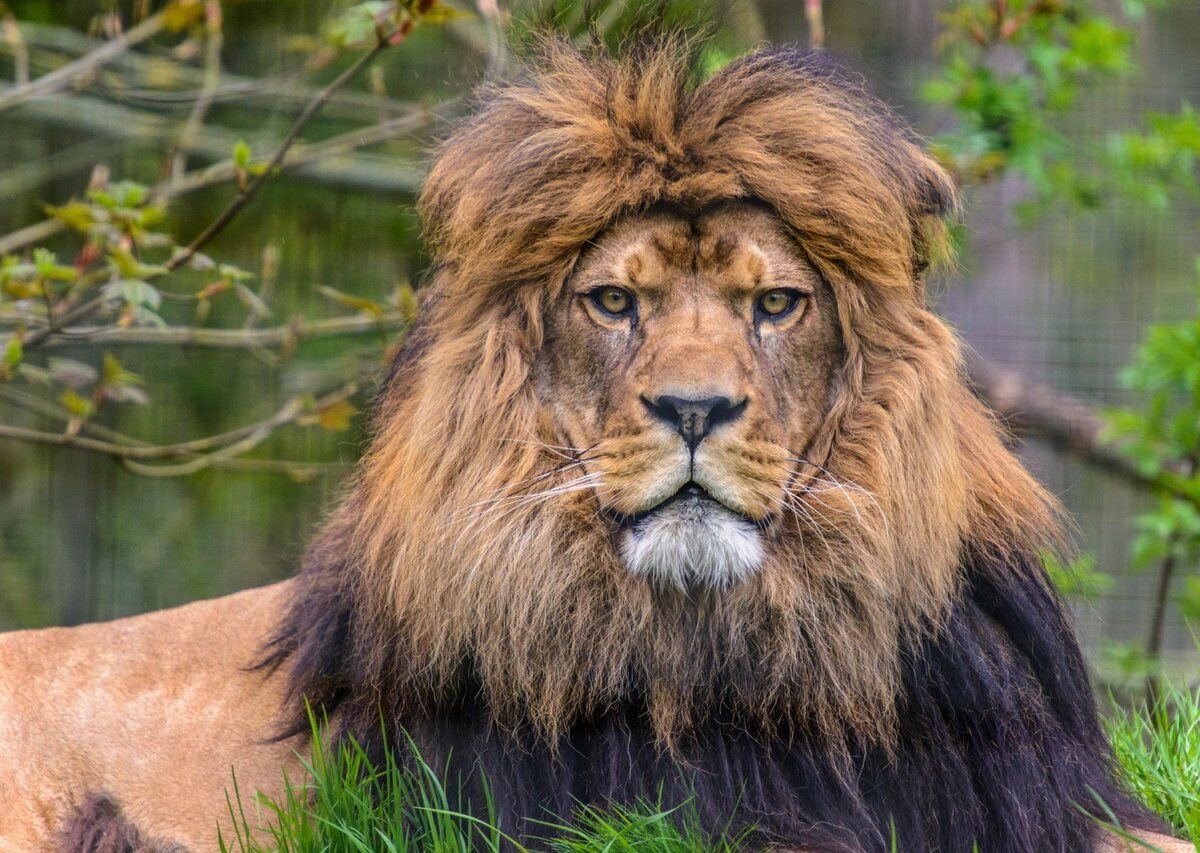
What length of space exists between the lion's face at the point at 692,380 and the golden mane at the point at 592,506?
29 millimetres

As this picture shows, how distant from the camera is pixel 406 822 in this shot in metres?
1.94

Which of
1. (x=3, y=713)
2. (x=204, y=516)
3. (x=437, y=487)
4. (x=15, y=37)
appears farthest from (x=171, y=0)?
(x=437, y=487)

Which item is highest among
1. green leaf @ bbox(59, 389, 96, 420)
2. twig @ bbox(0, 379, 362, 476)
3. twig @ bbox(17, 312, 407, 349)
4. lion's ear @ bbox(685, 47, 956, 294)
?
lion's ear @ bbox(685, 47, 956, 294)

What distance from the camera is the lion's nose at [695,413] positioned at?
175cm

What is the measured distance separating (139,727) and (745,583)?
3.38 feet

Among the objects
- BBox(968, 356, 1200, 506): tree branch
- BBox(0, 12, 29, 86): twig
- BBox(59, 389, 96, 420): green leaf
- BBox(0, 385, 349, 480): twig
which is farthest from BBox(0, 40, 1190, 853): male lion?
BBox(968, 356, 1200, 506): tree branch

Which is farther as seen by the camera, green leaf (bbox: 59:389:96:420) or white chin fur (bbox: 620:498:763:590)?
green leaf (bbox: 59:389:96:420)

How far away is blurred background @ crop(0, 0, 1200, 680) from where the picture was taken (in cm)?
360

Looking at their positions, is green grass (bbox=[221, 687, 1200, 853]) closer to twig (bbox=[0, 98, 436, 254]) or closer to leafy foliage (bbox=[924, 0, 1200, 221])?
twig (bbox=[0, 98, 436, 254])

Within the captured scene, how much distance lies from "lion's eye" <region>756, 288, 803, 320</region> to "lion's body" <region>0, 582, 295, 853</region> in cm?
91

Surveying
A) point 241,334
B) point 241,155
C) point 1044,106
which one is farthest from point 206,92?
point 1044,106

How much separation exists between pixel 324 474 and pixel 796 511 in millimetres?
2066

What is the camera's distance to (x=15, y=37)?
11.2 ft

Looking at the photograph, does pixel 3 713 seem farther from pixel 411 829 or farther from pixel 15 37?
pixel 15 37
